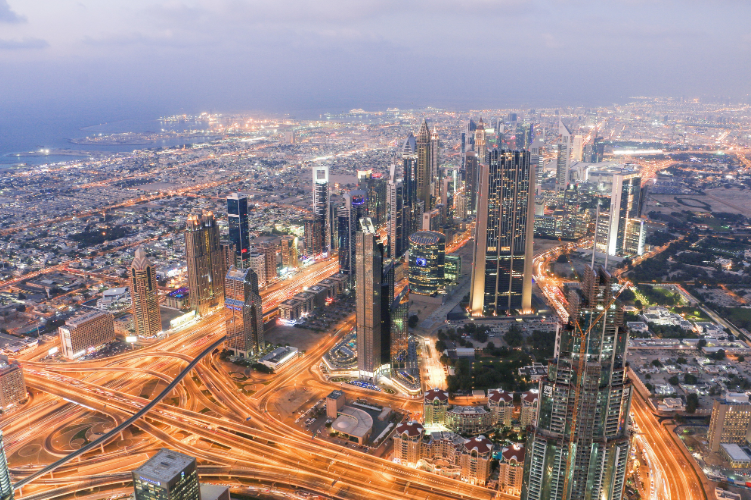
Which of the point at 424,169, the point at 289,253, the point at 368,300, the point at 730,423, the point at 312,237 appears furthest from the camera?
the point at 424,169

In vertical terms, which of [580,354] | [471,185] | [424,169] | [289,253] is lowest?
[289,253]

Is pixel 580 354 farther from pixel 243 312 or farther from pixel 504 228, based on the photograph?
pixel 504 228

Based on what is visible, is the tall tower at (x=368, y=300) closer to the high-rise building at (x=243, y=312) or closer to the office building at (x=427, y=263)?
the high-rise building at (x=243, y=312)

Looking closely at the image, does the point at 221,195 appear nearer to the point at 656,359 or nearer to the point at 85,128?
the point at 656,359

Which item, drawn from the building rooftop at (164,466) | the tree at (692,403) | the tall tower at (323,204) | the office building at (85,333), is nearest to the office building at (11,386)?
the office building at (85,333)

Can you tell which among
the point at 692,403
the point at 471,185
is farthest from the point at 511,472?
the point at 471,185

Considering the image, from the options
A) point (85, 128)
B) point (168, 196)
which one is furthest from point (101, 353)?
point (85, 128)

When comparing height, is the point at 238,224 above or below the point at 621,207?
below
